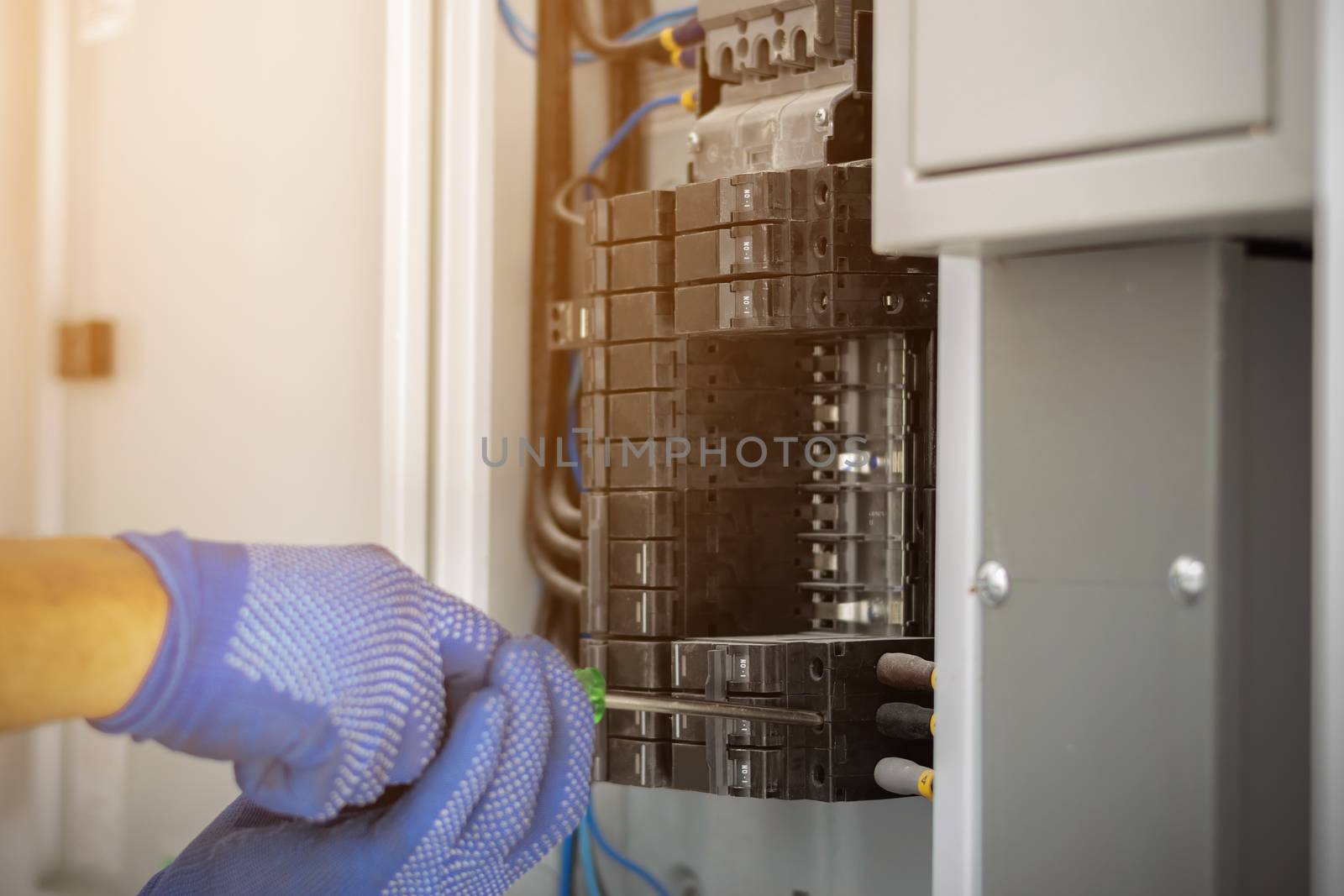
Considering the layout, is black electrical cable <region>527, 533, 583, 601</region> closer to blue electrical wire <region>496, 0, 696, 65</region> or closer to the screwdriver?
the screwdriver

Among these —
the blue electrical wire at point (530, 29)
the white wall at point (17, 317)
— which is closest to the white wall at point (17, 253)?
the white wall at point (17, 317)

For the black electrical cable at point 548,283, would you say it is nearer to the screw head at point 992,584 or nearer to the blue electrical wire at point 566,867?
the blue electrical wire at point 566,867

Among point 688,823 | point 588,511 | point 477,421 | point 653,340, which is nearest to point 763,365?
point 653,340

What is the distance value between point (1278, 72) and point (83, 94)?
2.27 m

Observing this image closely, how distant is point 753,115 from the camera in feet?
4.52

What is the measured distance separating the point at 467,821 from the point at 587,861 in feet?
2.58

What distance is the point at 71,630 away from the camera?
0.78 meters

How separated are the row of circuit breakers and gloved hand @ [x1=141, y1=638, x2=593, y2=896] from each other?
0.96ft

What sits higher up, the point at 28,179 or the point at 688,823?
the point at 28,179

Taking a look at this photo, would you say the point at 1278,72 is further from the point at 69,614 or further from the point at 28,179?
the point at 28,179

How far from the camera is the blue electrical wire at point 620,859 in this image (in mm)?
1718

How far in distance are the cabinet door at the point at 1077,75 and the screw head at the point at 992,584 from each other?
0.27 meters

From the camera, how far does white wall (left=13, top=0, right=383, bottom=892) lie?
6.28 ft

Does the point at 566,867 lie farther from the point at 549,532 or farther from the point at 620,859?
the point at 549,532
